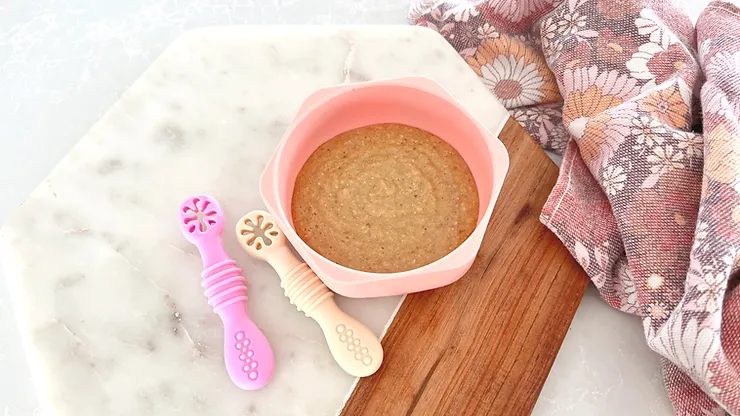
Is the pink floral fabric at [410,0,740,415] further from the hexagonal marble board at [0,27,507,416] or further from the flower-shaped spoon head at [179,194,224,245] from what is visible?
the flower-shaped spoon head at [179,194,224,245]

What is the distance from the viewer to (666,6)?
845mm

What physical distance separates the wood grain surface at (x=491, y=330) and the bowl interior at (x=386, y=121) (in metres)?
0.08

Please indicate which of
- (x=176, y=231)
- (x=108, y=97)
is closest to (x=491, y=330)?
(x=176, y=231)

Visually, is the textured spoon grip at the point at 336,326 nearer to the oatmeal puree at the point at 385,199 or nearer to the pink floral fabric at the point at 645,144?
the oatmeal puree at the point at 385,199

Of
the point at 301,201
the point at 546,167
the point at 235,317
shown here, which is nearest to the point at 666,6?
the point at 546,167

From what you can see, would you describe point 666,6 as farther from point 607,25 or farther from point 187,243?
point 187,243

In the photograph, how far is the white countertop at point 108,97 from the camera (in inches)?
30.5

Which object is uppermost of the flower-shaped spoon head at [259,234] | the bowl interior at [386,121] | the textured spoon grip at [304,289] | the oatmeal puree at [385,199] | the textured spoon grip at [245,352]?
the bowl interior at [386,121]

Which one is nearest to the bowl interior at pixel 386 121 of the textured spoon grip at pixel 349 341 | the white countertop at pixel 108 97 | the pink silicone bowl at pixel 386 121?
the pink silicone bowl at pixel 386 121

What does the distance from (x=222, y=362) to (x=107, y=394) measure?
0.12 metres

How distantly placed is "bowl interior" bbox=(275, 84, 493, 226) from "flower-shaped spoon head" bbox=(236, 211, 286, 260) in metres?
0.04

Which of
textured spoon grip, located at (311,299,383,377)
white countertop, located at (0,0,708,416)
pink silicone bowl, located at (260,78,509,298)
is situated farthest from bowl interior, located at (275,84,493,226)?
white countertop, located at (0,0,708,416)

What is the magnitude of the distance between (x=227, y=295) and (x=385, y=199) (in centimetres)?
19

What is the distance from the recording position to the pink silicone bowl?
0.64m
